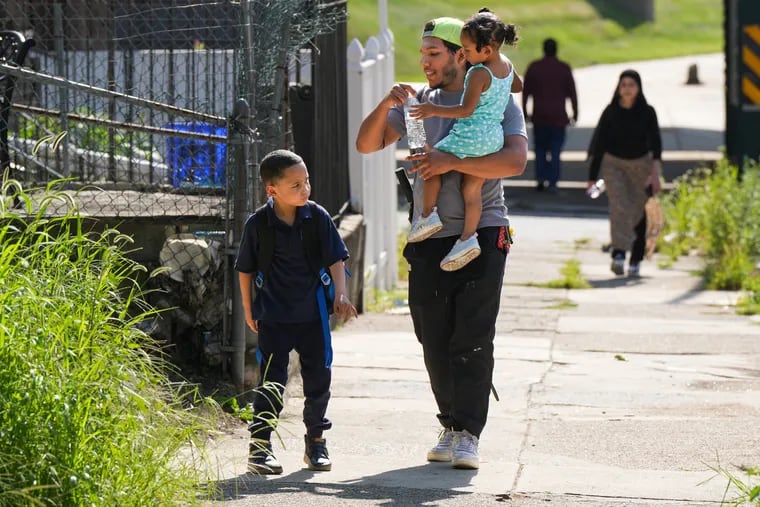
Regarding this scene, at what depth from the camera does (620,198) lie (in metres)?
11.9

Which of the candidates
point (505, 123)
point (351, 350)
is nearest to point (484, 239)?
point (505, 123)

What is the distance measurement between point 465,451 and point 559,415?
1.21 m

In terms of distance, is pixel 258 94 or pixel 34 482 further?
pixel 258 94

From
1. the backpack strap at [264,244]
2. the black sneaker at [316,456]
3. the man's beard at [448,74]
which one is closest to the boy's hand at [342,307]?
the backpack strap at [264,244]

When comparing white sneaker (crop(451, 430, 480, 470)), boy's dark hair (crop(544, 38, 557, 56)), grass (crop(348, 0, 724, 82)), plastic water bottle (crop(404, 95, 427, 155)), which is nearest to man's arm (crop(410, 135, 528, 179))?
plastic water bottle (crop(404, 95, 427, 155))

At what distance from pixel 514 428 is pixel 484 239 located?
1.19 m

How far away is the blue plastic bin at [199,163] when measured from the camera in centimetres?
718

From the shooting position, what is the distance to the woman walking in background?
37.8 feet

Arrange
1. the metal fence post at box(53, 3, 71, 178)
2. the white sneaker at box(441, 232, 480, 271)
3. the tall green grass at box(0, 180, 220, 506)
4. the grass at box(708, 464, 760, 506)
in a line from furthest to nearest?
the metal fence post at box(53, 3, 71, 178) < the white sneaker at box(441, 232, 480, 271) < the grass at box(708, 464, 760, 506) < the tall green grass at box(0, 180, 220, 506)

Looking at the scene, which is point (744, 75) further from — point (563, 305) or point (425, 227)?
point (425, 227)

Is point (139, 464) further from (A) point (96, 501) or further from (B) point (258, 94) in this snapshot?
(B) point (258, 94)

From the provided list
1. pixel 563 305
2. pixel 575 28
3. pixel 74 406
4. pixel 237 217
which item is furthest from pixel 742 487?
pixel 575 28

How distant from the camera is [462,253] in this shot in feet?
18.0

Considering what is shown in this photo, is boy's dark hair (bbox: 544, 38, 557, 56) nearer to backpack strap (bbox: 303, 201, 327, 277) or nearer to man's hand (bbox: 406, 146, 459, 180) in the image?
man's hand (bbox: 406, 146, 459, 180)
